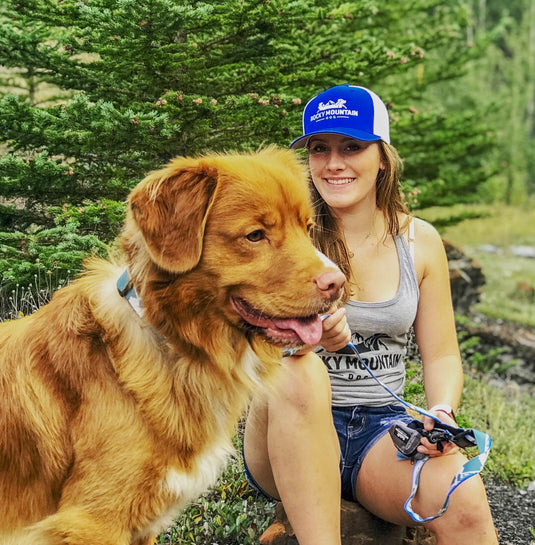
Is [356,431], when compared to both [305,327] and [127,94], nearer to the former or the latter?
[305,327]

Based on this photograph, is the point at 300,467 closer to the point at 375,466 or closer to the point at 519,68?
the point at 375,466

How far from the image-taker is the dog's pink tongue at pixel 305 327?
2.39m

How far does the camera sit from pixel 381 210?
11.3ft

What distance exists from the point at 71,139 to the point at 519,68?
23.7m

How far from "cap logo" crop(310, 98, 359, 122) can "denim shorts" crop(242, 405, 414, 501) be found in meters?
1.34

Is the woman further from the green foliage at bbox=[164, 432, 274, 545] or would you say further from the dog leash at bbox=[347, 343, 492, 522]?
the green foliage at bbox=[164, 432, 274, 545]

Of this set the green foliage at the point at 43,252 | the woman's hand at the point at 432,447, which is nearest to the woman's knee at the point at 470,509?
the woman's hand at the point at 432,447

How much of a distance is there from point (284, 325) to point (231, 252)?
1.03ft

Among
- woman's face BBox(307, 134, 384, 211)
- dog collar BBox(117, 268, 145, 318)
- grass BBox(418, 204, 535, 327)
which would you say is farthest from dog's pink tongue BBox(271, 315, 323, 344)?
grass BBox(418, 204, 535, 327)

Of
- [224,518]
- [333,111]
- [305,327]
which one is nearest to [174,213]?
[305,327]

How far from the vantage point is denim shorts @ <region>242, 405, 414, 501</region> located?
304 cm

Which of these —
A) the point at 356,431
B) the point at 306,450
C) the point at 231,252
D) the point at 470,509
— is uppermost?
the point at 231,252

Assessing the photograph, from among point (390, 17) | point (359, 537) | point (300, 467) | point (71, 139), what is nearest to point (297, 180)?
point (300, 467)

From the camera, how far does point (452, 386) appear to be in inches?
122
